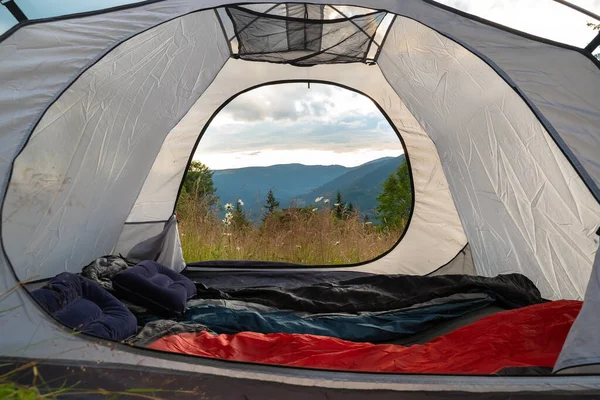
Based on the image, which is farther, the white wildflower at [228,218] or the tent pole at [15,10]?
the white wildflower at [228,218]

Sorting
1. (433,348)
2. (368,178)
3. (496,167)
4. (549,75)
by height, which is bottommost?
(433,348)

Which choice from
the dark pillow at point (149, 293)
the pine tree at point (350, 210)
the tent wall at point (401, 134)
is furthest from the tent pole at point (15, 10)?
the pine tree at point (350, 210)

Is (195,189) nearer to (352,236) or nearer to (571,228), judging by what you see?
(352,236)

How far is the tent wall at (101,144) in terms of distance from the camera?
84.4 inches

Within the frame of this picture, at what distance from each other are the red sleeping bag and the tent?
242mm

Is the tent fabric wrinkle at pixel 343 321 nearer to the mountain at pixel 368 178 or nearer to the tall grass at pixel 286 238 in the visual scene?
the tall grass at pixel 286 238

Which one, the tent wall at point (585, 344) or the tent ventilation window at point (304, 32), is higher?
the tent ventilation window at point (304, 32)

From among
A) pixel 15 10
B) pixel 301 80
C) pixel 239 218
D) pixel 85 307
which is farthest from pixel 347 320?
pixel 239 218

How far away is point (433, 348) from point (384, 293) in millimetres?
799

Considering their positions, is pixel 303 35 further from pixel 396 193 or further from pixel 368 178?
pixel 368 178

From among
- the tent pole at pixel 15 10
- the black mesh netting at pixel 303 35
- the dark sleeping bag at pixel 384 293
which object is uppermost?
the black mesh netting at pixel 303 35

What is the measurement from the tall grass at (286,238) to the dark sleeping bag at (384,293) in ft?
5.09

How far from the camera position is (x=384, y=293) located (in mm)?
2623

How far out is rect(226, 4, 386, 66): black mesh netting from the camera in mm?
3102
